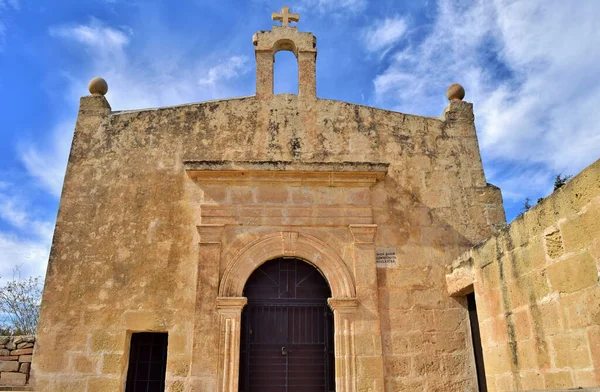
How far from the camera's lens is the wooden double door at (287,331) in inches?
218

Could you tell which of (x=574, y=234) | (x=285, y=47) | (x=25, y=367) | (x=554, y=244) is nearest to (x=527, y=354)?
(x=554, y=244)

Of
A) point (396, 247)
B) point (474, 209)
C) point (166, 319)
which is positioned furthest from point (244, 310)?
point (474, 209)

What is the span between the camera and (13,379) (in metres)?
5.51

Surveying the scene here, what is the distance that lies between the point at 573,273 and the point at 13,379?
5645 millimetres

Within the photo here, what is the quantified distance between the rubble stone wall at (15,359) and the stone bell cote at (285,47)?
4084 millimetres

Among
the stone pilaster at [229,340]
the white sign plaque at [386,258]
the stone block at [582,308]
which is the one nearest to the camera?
the stone block at [582,308]

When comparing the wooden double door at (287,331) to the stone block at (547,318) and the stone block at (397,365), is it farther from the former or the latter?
the stone block at (547,318)

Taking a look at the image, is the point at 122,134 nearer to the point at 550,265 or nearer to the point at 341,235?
the point at 341,235

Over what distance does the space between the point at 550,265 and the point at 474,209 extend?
7.70 ft

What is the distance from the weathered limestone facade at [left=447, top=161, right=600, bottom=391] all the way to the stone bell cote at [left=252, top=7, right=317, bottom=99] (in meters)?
3.23

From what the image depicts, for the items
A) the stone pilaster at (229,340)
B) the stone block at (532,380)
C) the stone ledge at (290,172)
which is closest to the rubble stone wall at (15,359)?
the stone pilaster at (229,340)

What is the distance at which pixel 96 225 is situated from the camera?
20.0 ft

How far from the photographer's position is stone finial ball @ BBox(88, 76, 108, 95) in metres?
6.76

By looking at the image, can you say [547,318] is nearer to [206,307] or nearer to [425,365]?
[425,365]
